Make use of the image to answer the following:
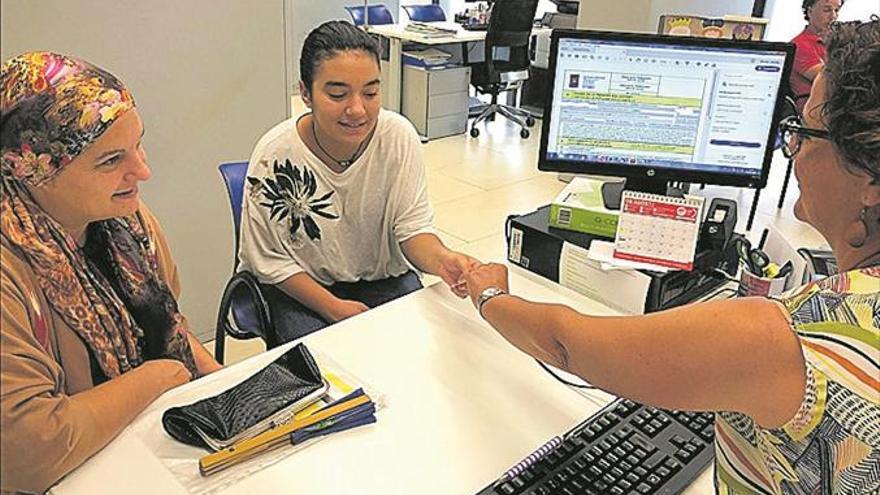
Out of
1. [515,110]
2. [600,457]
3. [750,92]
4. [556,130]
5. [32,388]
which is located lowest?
[515,110]

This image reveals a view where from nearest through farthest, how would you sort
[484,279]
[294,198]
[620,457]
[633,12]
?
[620,457]
[484,279]
[294,198]
[633,12]

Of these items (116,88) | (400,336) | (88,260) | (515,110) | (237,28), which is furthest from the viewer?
(515,110)

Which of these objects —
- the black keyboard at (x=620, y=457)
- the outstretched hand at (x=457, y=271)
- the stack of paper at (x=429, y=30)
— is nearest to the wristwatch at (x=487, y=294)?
the outstretched hand at (x=457, y=271)

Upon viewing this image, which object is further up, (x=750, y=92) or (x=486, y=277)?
(x=750, y=92)

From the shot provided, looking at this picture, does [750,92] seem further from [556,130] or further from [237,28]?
[237,28]

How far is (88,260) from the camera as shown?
116 cm

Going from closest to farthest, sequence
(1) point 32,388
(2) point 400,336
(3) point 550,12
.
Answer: (1) point 32,388
(2) point 400,336
(3) point 550,12

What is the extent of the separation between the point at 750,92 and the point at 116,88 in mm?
1242

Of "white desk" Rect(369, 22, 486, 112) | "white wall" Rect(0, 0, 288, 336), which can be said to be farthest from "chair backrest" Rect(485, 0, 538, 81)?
"white wall" Rect(0, 0, 288, 336)

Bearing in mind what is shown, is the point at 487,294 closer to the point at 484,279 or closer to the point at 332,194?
Result: the point at 484,279

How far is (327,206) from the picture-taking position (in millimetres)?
1833

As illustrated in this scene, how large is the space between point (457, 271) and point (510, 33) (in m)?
3.90

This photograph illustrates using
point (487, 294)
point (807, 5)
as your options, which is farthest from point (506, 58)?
point (487, 294)

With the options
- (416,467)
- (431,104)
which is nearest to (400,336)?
(416,467)
